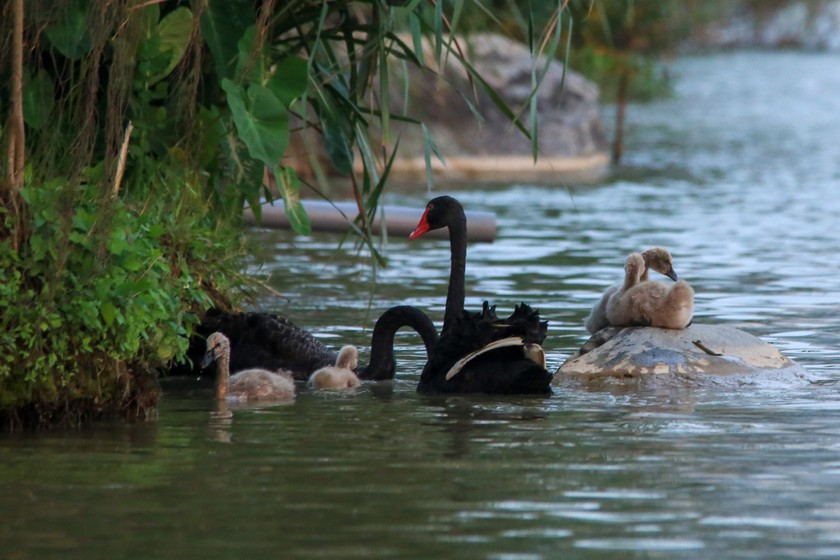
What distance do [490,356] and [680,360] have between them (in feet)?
3.10

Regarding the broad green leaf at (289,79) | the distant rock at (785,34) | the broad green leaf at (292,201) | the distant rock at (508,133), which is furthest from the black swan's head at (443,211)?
the distant rock at (785,34)

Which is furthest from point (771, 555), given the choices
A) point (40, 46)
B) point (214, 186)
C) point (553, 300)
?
point (553, 300)

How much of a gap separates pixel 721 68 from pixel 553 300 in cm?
5310

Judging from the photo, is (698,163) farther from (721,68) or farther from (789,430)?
(721,68)

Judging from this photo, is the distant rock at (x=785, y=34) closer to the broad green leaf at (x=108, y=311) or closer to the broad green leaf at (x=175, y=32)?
the broad green leaf at (x=175, y=32)

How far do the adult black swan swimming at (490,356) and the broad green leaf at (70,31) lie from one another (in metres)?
2.17

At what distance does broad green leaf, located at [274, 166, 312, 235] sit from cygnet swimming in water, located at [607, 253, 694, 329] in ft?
5.33

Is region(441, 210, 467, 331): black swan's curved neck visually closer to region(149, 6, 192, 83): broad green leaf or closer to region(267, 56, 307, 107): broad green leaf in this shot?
region(267, 56, 307, 107): broad green leaf

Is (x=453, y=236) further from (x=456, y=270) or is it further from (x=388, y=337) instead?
(x=388, y=337)

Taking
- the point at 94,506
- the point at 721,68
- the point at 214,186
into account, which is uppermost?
the point at 721,68

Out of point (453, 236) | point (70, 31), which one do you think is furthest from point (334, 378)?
point (70, 31)

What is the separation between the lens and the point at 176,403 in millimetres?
7949

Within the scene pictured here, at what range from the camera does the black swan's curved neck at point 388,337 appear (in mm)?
8727

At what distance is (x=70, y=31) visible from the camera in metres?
7.41
